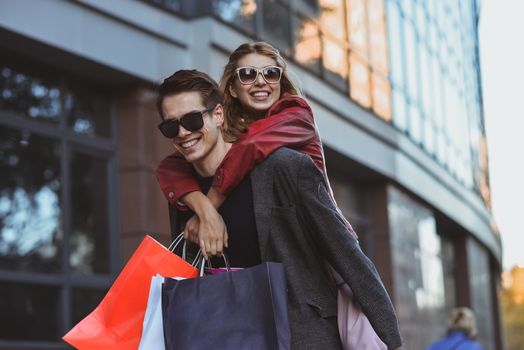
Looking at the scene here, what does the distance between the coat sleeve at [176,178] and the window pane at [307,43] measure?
11.7 metres

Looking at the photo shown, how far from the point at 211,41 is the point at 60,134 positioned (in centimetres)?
229

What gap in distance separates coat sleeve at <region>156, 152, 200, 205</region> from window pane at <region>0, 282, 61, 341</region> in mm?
6922

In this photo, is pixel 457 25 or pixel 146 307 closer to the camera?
pixel 146 307

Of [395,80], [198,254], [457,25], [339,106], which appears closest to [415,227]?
[395,80]

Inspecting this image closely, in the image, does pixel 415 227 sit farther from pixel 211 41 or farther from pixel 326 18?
pixel 211 41

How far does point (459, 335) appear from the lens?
10.6 meters

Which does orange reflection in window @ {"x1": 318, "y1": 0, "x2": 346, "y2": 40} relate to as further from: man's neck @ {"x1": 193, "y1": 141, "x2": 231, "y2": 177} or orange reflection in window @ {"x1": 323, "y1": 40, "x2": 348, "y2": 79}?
man's neck @ {"x1": 193, "y1": 141, "x2": 231, "y2": 177}

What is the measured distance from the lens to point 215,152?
3375 mm

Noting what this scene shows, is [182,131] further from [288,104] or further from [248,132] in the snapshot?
[288,104]

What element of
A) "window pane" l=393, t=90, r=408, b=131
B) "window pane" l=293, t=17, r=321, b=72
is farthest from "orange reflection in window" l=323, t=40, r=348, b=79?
"window pane" l=393, t=90, r=408, b=131

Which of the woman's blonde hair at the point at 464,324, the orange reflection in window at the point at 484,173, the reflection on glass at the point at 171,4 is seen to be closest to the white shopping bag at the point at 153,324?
the woman's blonde hair at the point at 464,324

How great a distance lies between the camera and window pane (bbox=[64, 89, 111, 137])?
37.3 ft

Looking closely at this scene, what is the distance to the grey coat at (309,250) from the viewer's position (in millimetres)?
3180

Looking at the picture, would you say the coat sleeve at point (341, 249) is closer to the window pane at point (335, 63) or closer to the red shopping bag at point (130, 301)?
the red shopping bag at point (130, 301)
